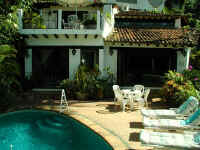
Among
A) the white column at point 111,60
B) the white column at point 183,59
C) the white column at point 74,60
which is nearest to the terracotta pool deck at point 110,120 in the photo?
the white column at point 74,60

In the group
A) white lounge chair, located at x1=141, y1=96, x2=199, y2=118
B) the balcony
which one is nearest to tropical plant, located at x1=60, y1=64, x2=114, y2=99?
the balcony

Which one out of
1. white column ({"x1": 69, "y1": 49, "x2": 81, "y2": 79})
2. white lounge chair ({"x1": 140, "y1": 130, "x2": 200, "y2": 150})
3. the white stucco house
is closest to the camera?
white lounge chair ({"x1": 140, "y1": 130, "x2": 200, "y2": 150})

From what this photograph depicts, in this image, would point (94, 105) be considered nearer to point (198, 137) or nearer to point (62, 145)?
point (62, 145)

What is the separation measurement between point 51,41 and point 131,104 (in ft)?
27.5

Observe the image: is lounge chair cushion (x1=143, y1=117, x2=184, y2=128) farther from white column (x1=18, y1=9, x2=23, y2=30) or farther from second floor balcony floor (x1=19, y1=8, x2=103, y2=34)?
white column (x1=18, y1=9, x2=23, y2=30)

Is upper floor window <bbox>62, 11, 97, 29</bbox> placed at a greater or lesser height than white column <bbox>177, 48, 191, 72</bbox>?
greater

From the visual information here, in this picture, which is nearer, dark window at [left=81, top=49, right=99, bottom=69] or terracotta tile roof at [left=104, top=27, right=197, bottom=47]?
terracotta tile roof at [left=104, top=27, right=197, bottom=47]

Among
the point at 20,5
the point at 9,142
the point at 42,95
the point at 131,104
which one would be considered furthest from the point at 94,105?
the point at 20,5

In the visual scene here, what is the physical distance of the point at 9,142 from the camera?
8359 millimetres

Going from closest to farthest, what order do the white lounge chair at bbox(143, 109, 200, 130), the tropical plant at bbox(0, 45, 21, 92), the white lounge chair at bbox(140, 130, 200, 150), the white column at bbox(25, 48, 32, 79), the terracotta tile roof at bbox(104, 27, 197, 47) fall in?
the white lounge chair at bbox(140, 130, 200, 150) < the white lounge chair at bbox(143, 109, 200, 130) < the tropical plant at bbox(0, 45, 21, 92) < the terracotta tile roof at bbox(104, 27, 197, 47) < the white column at bbox(25, 48, 32, 79)

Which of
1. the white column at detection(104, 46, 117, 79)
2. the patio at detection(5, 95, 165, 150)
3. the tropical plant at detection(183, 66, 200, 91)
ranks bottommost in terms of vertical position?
the patio at detection(5, 95, 165, 150)

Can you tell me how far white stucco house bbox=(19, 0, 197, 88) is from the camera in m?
16.0

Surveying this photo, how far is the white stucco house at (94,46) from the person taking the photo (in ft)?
52.5

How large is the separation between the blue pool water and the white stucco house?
608cm
